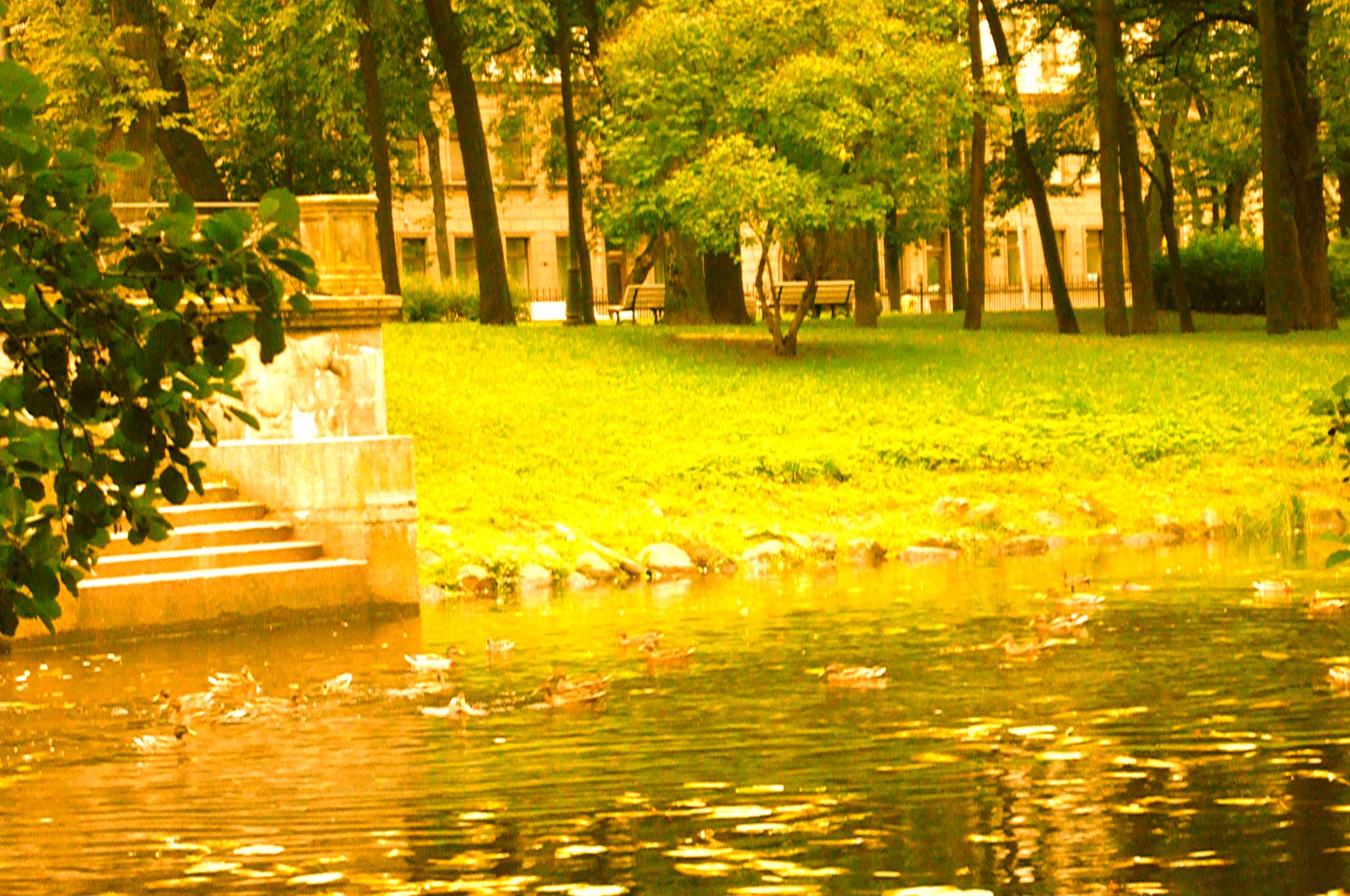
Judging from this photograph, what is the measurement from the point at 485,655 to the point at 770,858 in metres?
7.72

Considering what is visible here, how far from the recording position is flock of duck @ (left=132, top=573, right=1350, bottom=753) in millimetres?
13633

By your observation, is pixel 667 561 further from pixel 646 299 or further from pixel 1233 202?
pixel 1233 202

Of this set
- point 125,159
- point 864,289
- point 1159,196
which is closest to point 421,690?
point 125,159

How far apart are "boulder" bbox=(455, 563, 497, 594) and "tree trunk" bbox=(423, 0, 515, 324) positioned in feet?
50.2

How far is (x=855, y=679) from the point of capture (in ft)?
46.5

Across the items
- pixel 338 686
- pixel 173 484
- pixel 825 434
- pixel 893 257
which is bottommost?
pixel 338 686

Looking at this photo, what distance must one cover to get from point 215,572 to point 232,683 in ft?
14.6

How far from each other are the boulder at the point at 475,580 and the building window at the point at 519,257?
5656cm

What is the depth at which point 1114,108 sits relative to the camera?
39.8 meters

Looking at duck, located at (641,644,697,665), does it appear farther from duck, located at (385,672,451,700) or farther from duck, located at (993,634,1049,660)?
duck, located at (993,634,1049,660)

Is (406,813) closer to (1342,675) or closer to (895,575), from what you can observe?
(1342,675)

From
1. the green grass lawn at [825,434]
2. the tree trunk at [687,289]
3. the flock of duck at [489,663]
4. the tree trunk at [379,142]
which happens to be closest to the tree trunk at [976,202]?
the tree trunk at [687,289]

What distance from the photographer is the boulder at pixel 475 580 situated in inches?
885

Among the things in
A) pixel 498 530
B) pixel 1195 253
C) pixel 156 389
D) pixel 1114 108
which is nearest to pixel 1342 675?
pixel 156 389
